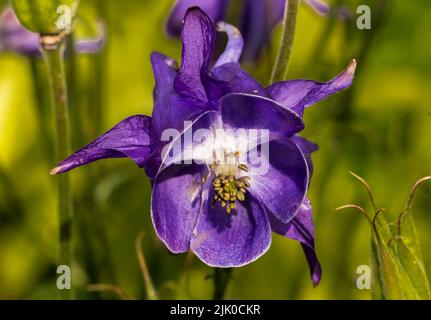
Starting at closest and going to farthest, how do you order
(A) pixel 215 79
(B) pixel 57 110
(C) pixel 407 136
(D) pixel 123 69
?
1. (A) pixel 215 79
2. (B) pixel 57 110
3. (C) pixel 407 136
4. (D) pixel 123 69

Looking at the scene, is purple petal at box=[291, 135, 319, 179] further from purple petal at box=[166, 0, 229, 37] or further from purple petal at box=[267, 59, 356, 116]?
purple petal at box=[166, 0, 229, 37]

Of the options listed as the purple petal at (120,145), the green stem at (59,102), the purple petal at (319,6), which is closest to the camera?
the purple petal at (120,145)

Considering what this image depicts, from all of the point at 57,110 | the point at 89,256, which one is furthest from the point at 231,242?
the point at 89,256

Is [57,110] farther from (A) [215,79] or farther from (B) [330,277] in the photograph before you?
(B) [330,277]

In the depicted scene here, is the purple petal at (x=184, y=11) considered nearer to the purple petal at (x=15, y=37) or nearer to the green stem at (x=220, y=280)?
the purple petal at (x=15, y=37)

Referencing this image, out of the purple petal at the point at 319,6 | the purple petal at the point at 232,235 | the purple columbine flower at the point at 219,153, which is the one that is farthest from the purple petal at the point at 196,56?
the purple petal at the point at 319,6

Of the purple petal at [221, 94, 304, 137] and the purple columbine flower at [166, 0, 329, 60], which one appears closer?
the purple petal at [221, 94, 304, 137]

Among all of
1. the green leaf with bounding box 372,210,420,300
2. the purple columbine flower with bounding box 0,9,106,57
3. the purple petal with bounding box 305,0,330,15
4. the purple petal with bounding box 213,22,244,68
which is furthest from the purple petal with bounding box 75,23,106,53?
the green leaf with bounding box 372,210,420,300
